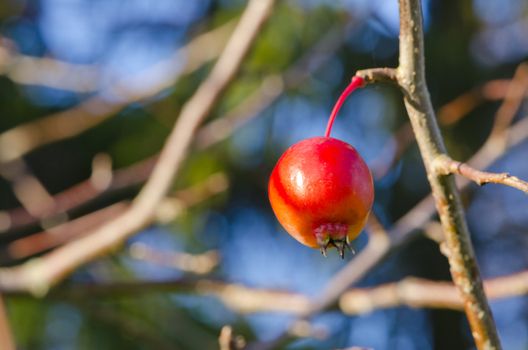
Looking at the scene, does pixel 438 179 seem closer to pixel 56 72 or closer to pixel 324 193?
pixel 324 193

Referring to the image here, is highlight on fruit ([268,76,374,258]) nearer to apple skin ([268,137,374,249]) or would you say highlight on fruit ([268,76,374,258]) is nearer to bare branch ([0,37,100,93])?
apple skin ([268,137,374,249])

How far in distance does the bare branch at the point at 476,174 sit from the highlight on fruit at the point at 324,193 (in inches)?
3.3

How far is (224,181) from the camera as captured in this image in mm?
1997

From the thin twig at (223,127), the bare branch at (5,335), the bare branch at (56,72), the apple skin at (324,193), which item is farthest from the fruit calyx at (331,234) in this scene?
the bare branch at (56,72)

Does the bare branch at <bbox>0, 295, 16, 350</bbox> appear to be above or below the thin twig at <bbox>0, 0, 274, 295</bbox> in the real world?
below

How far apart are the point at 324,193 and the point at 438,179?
120mm

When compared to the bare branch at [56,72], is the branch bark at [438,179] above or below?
below

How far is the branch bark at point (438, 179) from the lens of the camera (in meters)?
0.81

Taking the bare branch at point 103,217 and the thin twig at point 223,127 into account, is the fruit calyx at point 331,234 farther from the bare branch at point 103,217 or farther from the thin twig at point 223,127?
the thin twig at point 223,127

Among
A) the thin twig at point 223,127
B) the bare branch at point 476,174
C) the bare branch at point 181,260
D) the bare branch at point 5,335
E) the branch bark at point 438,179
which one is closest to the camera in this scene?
the bare branch at point 476,174

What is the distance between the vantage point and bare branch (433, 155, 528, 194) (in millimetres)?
699

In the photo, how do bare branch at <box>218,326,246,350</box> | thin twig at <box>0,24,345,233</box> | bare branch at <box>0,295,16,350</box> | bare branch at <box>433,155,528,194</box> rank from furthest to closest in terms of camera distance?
1. thin twig at <box>0,24,345,233</box>
2. bare branch at <box>0,295,16,350</box>
3. bare branch at <box>218,326,246,350</box>
4. bare branch at <box>433,155,528,194</box>

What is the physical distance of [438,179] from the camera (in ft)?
2.81

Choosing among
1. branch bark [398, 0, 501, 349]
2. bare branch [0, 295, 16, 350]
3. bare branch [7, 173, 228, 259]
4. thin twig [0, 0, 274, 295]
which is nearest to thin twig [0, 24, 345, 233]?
bare branch [7, 173, 228, 259]
